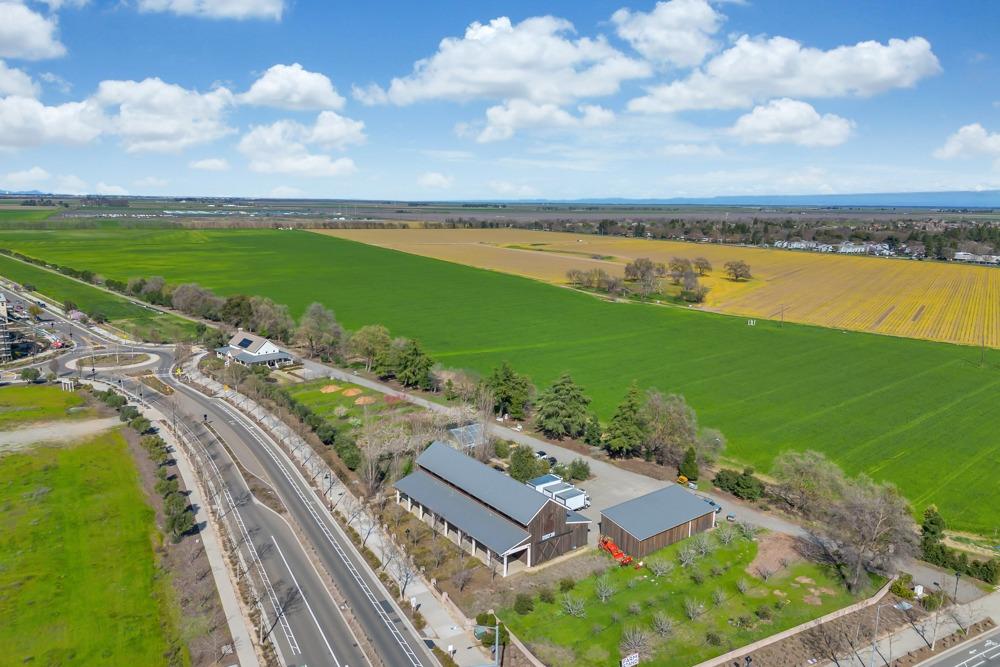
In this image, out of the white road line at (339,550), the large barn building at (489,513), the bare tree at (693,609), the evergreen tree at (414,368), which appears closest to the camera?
the white road line at (339,550)

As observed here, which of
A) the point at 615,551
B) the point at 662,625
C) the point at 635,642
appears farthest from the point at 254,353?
the point at 662,625

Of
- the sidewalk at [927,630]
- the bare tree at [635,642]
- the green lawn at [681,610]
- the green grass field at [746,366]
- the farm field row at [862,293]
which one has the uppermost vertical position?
the farm field row at [862,293]

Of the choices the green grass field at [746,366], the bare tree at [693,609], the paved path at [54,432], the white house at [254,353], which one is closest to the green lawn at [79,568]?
the paved path at [54,432]

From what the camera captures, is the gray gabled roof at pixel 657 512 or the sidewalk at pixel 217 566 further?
the gray gabled roof at pixel 657 512

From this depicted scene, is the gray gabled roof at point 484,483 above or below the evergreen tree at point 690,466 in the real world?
above

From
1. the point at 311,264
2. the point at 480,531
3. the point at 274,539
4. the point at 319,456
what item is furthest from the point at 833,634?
the point at 311,264

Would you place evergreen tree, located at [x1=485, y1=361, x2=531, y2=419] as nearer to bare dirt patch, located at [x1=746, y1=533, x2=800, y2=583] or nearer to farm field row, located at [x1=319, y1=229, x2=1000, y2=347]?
bare dirt patch, located at [x1=746, y1=533, x2=800, y2=583]

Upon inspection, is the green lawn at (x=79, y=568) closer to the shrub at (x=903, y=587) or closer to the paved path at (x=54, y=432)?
→ the paved path at (x=54, y=432)

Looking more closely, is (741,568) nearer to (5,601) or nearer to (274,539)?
(274,539)
